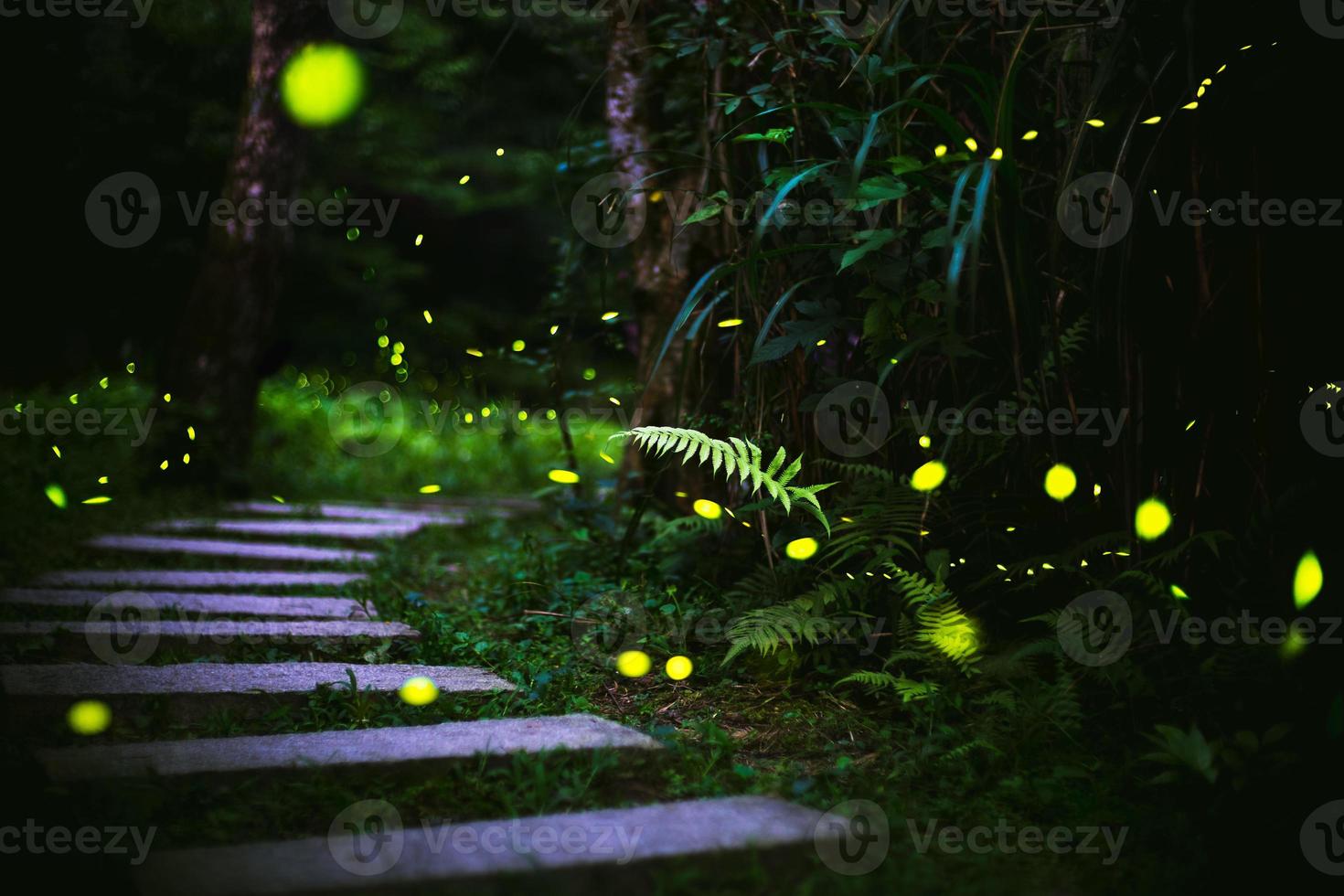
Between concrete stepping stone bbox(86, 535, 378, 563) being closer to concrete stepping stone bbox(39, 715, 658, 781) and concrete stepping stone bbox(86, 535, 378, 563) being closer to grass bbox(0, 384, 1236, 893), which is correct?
grass bbox(0, 384, 1236, 893)

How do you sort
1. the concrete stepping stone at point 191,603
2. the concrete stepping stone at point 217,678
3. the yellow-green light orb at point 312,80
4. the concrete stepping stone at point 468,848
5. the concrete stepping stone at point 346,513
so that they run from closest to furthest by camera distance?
the concrete stepping stone at point 468,848
the concrete stepping stone at point 217,678
the concrete stepping stone at point 191,603
the concrete stepping stone at point 346,513
the yellow-green light orb at point 312,80

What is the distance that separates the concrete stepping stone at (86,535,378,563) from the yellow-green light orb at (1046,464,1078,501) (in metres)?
2.38

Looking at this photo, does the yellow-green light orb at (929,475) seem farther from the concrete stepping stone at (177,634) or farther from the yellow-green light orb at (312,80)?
the yellow-green light orb at (312,80)

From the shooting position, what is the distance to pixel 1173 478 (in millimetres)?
1962

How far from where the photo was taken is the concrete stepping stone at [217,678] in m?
1.95

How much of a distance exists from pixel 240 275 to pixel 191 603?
223cm

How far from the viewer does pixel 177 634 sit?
238 centimetres

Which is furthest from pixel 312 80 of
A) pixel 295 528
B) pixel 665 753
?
pixel 665 753

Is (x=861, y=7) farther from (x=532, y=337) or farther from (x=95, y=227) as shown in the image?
(x=95, y=227)

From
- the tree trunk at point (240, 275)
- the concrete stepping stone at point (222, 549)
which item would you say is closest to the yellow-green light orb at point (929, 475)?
the concrete stepping stone at point (222, 549)

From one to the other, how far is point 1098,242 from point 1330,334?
45 cm

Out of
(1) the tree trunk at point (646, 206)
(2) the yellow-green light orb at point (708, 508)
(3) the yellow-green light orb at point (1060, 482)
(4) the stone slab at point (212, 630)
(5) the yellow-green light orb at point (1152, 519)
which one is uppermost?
(1) the tree trunk at point (646, 206)

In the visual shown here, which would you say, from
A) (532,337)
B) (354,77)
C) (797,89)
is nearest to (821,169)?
(797,89)

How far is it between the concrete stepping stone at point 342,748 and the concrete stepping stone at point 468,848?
152mm
